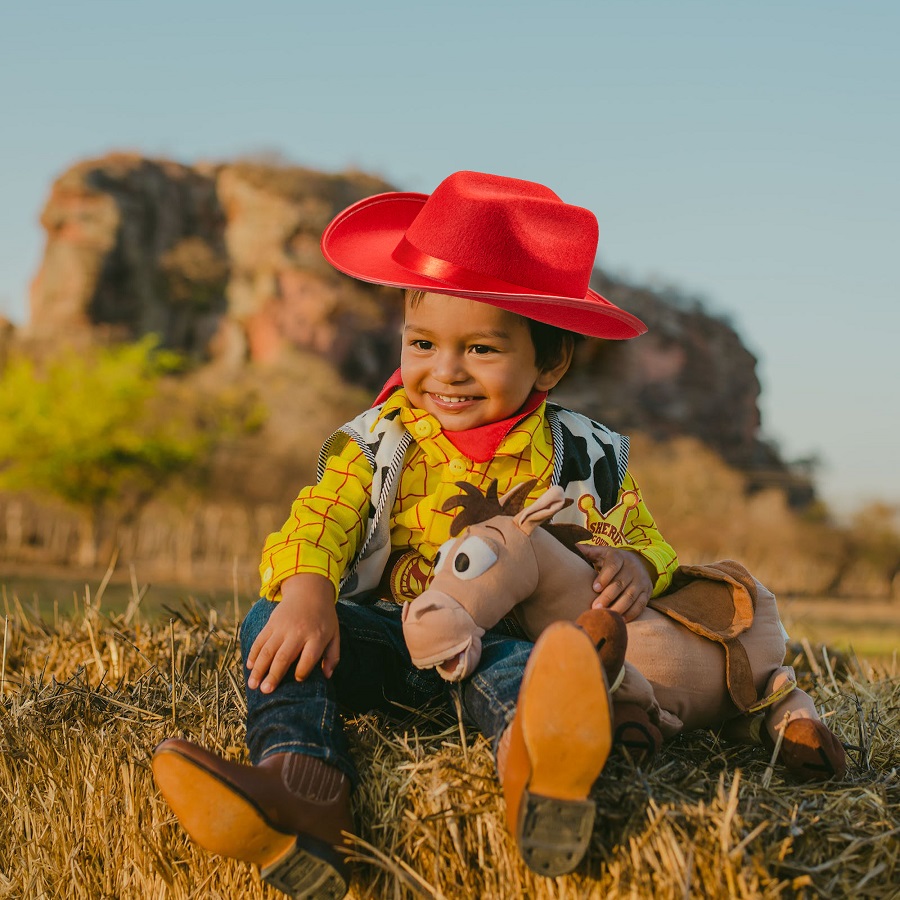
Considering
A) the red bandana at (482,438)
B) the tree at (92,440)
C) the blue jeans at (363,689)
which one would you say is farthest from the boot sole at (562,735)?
the tree at (92,440)

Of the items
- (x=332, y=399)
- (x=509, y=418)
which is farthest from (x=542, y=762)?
(x=332, y=399)

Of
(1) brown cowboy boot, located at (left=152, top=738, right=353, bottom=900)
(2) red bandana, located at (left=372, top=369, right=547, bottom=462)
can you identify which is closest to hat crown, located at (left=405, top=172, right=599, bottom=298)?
(2) red bandana, located at (left=372, top=369, right=547, bottom=462)

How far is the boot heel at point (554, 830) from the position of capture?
1.50 metres

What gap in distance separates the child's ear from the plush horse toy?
0.47 meters

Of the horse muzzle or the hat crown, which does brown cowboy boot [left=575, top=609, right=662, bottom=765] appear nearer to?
the horse muzzle

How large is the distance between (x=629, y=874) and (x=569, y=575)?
24.3 inches

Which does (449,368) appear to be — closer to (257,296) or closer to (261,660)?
(261,660)

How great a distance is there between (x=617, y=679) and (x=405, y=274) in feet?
3.77

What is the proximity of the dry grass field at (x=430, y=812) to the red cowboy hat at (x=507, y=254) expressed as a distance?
999mm

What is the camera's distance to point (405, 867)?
1777 millimetres

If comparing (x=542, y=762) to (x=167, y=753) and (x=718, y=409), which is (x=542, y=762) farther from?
(x=718, y=409)

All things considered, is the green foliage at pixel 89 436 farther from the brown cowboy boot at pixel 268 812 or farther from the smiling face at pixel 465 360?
the brown cowboy boot at pixel 268 812

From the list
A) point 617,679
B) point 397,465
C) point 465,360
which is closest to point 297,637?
point 397,465

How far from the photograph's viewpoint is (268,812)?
1621 mm
